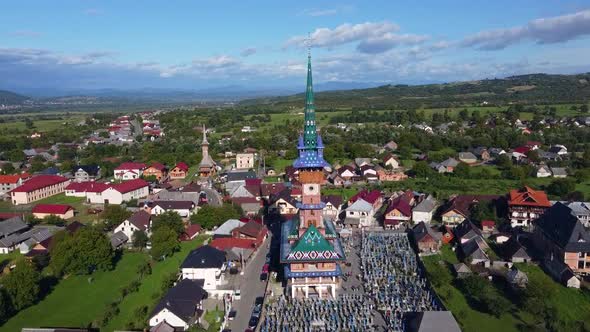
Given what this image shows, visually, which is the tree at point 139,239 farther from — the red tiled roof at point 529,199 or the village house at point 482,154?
→ the village house at point 482,154

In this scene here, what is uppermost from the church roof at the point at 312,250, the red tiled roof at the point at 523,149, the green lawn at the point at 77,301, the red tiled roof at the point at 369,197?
the church roof at the point at 312,250

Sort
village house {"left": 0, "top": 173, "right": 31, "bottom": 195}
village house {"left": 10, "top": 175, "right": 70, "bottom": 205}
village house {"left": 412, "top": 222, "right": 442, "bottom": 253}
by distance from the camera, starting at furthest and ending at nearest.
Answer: village house {"left": 0, "top": 173, "right": 31, "bottom": 195} < village house {"left": 10, "top": 175, "right": 70, "bottom": 205} < village house {"left": 412, "top": 222, "right": 442, "bottom": 253}

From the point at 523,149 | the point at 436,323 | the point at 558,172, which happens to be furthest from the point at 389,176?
the point at 436,323

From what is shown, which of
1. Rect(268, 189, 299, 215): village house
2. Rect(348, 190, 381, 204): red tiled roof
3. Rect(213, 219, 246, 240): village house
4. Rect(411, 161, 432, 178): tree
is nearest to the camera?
Rect(213, 219, 246, 240): village house

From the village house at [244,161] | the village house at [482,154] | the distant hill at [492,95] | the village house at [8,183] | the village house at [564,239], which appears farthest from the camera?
the distant hill at [492,95]

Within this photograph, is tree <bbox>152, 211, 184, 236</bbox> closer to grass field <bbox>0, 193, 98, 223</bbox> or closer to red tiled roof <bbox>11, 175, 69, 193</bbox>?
grass field <bbox>0, 193, 98, 223</bbox>

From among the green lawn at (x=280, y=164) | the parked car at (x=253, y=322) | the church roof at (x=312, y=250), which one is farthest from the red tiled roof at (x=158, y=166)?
the parked car at (x=253, y=322)

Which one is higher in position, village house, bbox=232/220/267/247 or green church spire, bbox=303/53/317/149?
green church spire, bbox=303/53/317/149

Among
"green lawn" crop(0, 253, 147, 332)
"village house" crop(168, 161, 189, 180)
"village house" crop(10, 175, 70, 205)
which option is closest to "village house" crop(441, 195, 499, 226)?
"green lawn" crop(0, 253, 147, 332)
